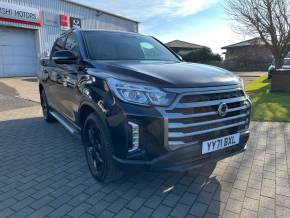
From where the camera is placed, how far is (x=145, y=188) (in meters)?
3.13

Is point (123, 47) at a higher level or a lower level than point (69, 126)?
higher

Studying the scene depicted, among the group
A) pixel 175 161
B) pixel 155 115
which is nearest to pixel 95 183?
pixel 175 161

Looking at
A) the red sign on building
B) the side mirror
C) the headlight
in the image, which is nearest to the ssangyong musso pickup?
the headlight

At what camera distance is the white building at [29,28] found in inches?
687

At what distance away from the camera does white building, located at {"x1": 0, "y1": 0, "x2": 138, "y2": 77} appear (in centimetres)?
1744

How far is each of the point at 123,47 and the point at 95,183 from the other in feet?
6.69

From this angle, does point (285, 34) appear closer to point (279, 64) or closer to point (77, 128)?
point (279, 64)

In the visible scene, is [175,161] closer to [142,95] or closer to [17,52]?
[142,95]

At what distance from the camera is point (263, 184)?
3160 millimetres

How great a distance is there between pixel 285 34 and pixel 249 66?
2492 cm

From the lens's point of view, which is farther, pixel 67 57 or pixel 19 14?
pixel 19 14

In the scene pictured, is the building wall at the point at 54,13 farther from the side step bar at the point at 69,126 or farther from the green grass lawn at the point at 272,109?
the green grass lawn at the point at 272,109

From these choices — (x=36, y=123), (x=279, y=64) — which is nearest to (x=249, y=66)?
(x=279, y=64)

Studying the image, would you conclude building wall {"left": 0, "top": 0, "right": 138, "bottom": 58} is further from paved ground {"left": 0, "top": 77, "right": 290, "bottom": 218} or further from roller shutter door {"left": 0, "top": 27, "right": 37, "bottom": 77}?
paved ground {"left": 0, "top": 77, "right": 290, "bottom": 218}
